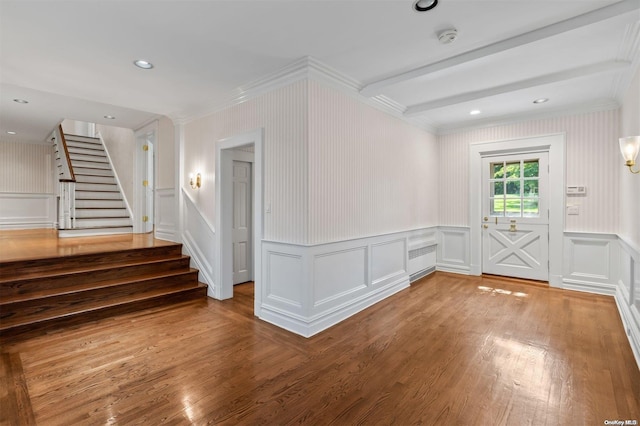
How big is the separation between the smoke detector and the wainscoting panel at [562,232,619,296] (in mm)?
3811

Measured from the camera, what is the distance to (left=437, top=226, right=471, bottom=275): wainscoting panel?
5.65 metres

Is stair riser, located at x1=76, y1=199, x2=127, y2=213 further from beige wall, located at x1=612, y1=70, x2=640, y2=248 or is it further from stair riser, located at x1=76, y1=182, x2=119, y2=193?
beige wall, located at x1=612, y1=70, x2=640, y2=248

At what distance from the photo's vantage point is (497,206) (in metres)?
5.39

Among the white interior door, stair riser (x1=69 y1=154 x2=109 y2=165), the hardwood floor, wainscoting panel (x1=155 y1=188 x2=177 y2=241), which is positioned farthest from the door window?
stair riser (x1=69 y1=154 x2=109 y2=165)

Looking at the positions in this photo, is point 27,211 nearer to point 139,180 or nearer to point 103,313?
point 139,180

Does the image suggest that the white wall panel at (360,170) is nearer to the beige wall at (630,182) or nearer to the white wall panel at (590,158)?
the white wall panel at (590,158)

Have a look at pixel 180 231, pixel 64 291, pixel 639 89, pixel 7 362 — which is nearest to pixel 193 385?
pixel 7 362

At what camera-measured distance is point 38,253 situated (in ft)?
13.5

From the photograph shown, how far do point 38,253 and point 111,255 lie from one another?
0.92 meters

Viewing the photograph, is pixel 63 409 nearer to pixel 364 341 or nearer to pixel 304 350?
pixel 304 350

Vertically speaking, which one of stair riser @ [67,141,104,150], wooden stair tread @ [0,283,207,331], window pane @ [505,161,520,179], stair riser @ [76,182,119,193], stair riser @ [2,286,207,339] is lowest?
stair riser @ [2,286,207,339]

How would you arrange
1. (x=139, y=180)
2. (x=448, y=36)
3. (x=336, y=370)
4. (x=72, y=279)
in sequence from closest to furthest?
1. (x=336, y=370)
2. (x=448, y=36)
3. (x=72, y=279)
4. (x=139, y=180)

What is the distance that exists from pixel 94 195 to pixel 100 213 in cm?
71

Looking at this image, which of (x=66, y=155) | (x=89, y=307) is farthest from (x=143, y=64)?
(x=66, y=155)
